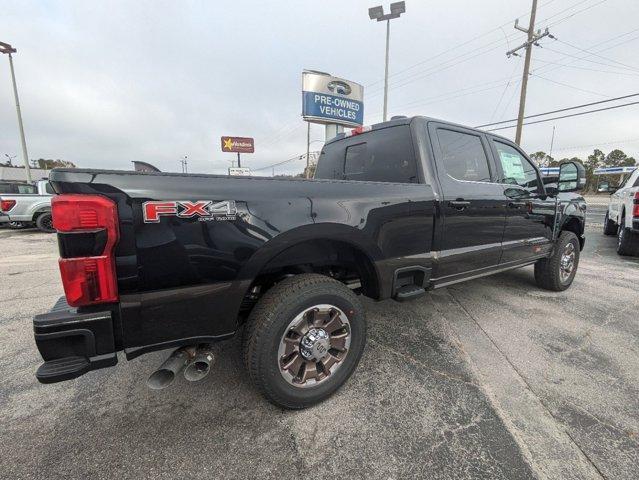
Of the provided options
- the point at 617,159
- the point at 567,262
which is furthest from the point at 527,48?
the point at 617,159

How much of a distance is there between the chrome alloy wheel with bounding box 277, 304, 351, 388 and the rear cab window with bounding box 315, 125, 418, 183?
1352mm

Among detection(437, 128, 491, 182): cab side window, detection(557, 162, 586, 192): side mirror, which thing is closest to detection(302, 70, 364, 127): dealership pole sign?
detection(557, 162, 586, 192): side mirror

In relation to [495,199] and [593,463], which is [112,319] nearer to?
Result: [593,463]

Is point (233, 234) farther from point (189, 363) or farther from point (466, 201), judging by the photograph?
point (466, 201)

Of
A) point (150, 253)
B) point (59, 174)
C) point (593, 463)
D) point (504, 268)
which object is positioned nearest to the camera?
point (59, 174)

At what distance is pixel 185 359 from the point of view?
185 centimetres

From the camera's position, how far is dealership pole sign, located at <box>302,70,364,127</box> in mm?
13281

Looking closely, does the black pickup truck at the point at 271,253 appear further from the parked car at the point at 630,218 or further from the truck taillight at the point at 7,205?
the truck taillight at the point at 7,205

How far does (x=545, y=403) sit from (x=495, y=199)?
183cm

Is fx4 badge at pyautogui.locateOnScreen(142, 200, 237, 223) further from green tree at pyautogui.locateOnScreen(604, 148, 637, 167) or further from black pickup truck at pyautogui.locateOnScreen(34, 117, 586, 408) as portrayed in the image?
green tree at pyautogui.locateOnScreen(604, 148, 637, 167)

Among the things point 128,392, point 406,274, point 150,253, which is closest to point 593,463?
point 406,274

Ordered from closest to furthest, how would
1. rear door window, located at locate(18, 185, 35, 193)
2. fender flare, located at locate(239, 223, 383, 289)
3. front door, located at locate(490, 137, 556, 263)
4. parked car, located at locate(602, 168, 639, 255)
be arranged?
fender flare, located at locate(239, 223, 383, 289)
front door, located at locate(490, 137, 556, 263)
parked car, located at locate(602, 168, 639, 255)
rear door window, located at locate(18, 185, 35, 193)

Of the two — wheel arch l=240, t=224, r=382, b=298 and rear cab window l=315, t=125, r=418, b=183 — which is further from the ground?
rear cab window l=315, t=125, r=418, b=183

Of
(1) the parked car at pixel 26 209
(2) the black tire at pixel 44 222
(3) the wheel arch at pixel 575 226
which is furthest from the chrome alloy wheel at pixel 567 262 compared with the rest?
(2) the black tire at pixel 44 222
